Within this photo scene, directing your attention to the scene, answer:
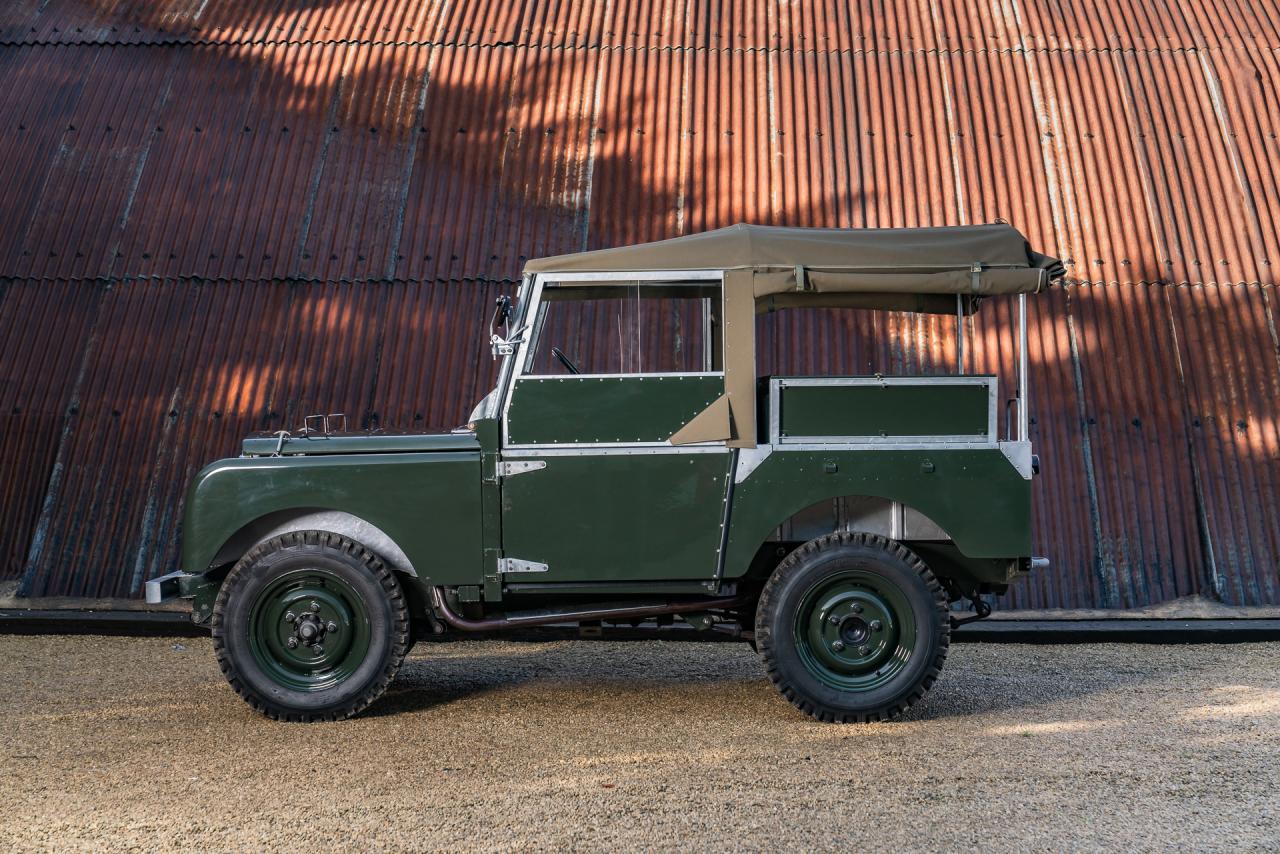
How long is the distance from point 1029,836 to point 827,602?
1.96 meters

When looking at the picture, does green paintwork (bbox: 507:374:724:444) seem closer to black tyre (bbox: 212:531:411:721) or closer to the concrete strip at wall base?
black tyre (bbox: 212:531:411:721)

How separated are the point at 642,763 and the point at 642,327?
2423 millimetres

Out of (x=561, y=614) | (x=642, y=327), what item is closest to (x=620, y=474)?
(x=561, y=614)

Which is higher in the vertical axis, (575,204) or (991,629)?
(575,204)

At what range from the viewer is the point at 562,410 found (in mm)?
6230

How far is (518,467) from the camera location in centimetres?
622

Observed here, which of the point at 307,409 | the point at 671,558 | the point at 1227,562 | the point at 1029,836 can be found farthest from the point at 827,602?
the point at 307,409

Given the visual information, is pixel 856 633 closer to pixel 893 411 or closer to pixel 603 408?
pixel 893 411

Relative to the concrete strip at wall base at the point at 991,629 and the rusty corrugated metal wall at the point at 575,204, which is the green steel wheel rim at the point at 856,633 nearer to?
the concrete strip at wall base at the point at 991,629

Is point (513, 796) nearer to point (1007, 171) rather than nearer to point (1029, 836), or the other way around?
point (1029, 836)

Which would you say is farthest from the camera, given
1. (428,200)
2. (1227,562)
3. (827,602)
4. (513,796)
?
(428,200)

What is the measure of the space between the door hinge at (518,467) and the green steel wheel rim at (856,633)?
151 cm

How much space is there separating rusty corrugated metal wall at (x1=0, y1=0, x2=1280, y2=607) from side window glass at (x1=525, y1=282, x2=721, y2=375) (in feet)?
12.6

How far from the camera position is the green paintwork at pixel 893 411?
20.5 ft
